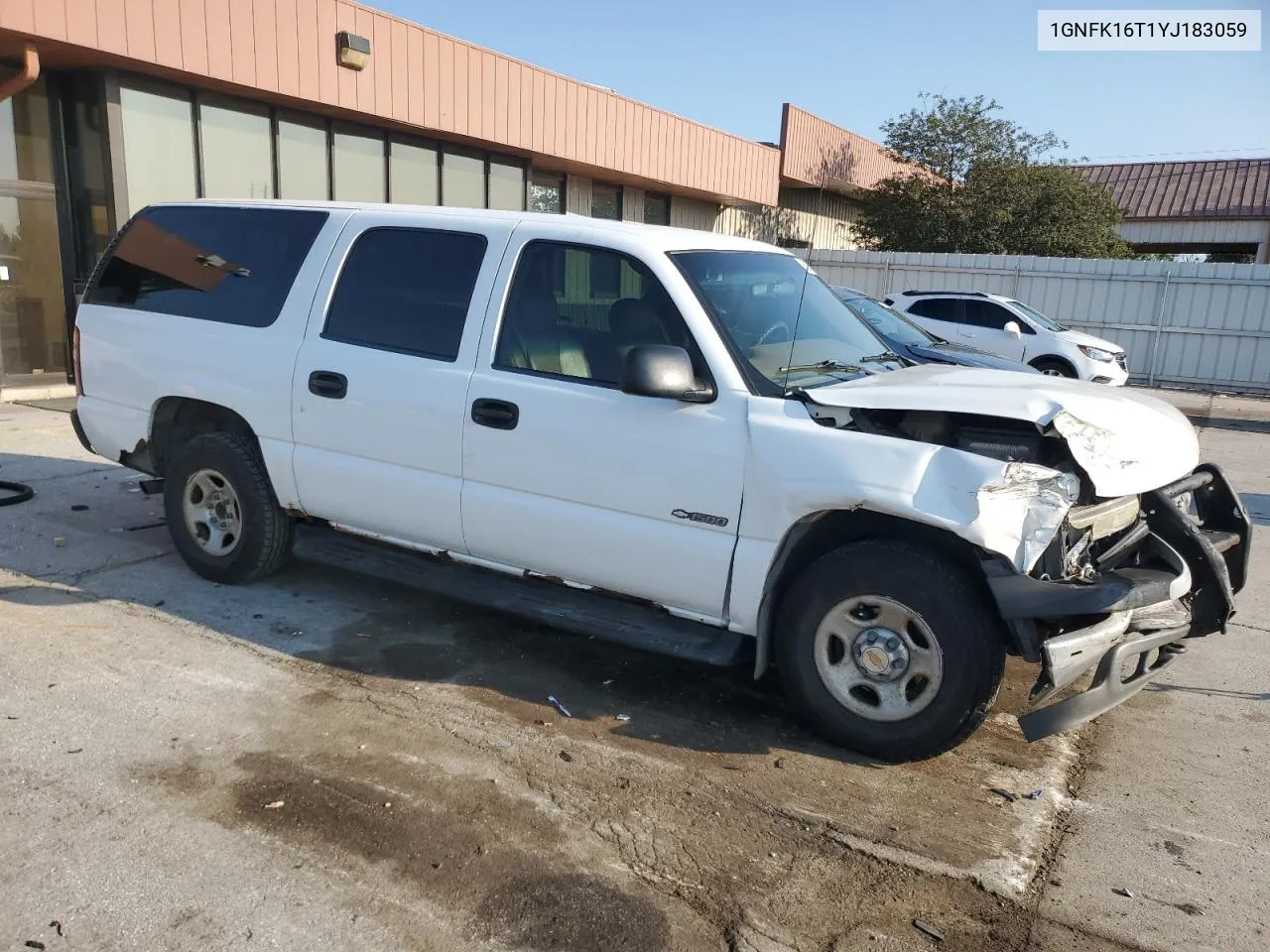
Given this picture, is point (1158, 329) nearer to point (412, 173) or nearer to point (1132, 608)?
point (412, 173)

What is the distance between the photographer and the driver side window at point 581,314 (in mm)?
4102

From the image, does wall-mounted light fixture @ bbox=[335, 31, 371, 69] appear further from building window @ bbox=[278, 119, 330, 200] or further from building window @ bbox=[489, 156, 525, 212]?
building window @ bbox=[489, 156, 525, 212]

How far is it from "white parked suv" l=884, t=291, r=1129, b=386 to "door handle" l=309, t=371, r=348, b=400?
42.8ft

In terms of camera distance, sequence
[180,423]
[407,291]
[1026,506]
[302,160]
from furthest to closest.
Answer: [302,160] < [180,423] < [407,291] < [1026,506]

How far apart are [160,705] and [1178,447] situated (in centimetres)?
426

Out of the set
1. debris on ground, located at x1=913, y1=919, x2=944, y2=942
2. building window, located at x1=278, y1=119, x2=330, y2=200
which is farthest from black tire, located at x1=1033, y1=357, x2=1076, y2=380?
debris on ground, located at x1=913, y1=919, x2=944, y2=942

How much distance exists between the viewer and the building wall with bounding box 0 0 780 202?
1027 centimetres

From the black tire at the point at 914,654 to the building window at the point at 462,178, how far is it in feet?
42.8

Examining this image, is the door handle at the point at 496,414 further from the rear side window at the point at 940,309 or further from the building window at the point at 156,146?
the rear side window at the point at 940,309

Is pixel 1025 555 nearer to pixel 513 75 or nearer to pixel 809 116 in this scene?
pixel 513 75

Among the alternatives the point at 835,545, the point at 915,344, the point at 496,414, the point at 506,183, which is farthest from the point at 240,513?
the point at 506,183

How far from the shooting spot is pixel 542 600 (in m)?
4.50

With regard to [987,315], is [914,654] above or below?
below

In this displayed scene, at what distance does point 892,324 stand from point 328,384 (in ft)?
21.7
